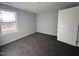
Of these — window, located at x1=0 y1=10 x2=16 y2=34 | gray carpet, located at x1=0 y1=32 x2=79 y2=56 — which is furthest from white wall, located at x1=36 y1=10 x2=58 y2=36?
window, located at x1=0 y1=10 x2=16 y2=34

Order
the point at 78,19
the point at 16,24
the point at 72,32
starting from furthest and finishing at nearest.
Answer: the point at 16,24
the point at 72,32
the point at 78,19

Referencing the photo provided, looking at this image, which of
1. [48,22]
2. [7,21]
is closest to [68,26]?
[48,22]

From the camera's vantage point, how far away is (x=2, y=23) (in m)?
2.92

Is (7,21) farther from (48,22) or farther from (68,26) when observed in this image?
(68,26)

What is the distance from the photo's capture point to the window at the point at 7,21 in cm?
290

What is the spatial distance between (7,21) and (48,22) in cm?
331

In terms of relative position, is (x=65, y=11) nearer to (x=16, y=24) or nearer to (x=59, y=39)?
(x=59, y=39)

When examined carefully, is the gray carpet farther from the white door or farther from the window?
the window

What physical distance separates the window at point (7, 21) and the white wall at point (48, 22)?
2794 millimetres

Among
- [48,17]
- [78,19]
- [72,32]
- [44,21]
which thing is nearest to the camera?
[78,19]

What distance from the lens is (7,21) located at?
3.21 metres

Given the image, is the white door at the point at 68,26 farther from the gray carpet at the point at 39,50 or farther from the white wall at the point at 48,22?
the white wall at the point at 48,22

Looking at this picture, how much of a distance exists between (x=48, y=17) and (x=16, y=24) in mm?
2840

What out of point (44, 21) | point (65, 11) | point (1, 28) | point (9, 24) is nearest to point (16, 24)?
point (9, 24)
